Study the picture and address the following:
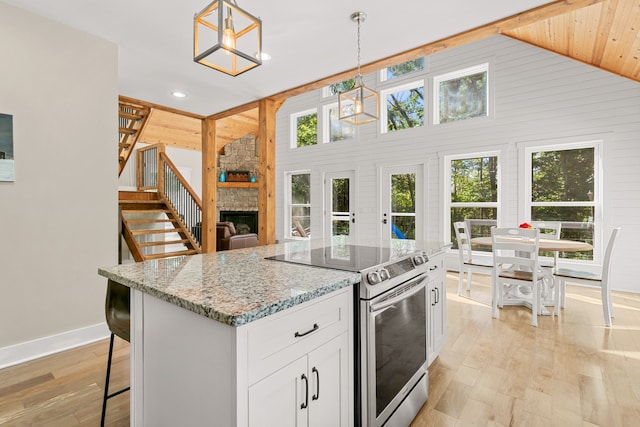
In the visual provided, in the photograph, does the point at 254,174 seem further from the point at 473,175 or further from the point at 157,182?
the point at 473,175

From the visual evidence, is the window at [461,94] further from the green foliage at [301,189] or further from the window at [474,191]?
the green foliage at [301,189]

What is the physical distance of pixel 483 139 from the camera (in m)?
5.33

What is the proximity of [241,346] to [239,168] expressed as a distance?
946 centimetres

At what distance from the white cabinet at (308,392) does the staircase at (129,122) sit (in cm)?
466

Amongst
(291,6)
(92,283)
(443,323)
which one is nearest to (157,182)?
(92,283)

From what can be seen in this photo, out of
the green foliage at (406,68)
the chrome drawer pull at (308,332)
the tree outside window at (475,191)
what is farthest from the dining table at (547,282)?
the green foliage at (406,68)

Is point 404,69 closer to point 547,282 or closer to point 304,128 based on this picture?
point 304,128

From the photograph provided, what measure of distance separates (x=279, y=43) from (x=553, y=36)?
383cm

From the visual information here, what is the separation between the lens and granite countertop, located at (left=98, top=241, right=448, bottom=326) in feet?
3.34

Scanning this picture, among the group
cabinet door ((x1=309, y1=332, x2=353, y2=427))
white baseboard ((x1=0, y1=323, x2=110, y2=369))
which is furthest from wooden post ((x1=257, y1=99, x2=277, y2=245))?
cabinet door ((x1=309, y1=332, x2=353, y2=427))

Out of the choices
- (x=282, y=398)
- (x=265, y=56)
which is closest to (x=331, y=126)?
(x=265, y=56)

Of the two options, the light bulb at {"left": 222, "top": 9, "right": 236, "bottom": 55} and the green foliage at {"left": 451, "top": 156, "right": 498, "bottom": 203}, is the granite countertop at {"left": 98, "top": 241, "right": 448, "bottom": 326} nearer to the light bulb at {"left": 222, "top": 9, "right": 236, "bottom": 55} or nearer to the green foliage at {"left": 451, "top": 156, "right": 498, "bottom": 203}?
the light bulb at {"left": 222, "top": 9, "right": 236, "bottom": 55}

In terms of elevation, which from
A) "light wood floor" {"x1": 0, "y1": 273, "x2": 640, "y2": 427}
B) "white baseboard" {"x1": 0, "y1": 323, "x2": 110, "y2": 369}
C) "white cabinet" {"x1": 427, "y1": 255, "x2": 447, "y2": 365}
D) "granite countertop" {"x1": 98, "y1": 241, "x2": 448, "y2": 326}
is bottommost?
"light wood floor" {"x1": 0, "y1": 273, "x2": 640, "y2": 427}

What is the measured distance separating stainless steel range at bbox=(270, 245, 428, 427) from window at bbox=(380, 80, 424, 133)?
15.5 feet
